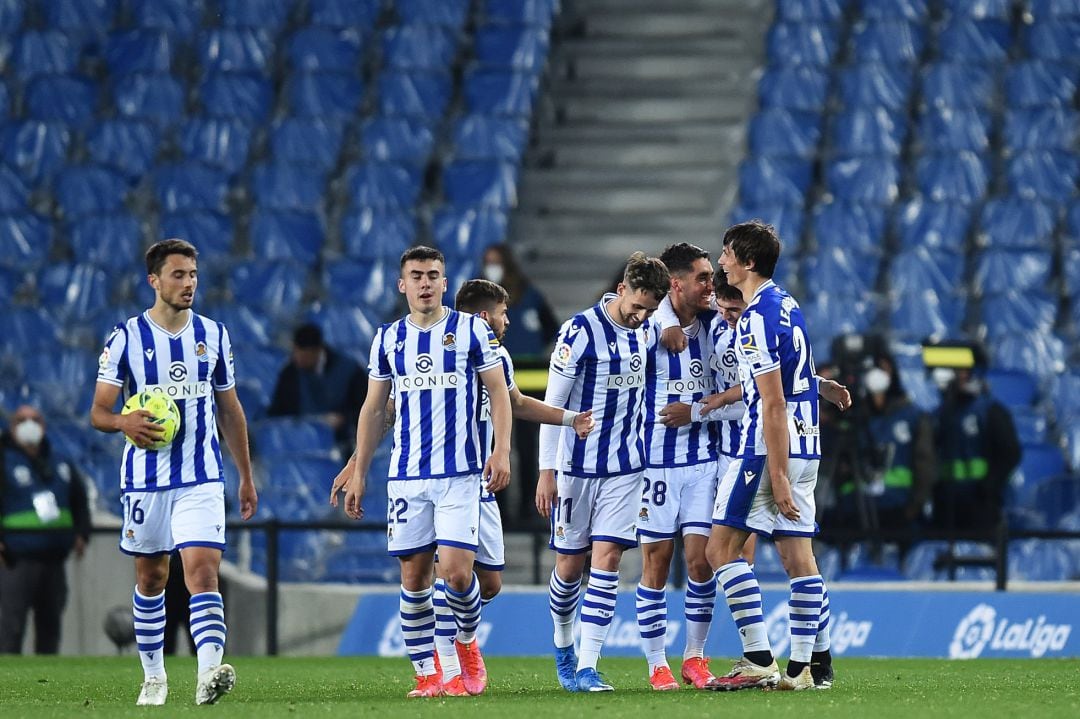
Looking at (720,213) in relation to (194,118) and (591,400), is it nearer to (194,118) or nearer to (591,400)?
(194,118)

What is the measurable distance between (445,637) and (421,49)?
11.9 m

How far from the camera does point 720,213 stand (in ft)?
62.7

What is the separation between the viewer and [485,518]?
30.0 ft

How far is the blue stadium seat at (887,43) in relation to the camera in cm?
1947

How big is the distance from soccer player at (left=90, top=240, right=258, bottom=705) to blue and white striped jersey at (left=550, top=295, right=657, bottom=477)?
5.13 feet

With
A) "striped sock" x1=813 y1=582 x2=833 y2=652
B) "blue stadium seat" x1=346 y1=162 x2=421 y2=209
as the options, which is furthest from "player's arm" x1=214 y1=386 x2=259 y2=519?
"blue stadium seat" x1=346 y1=162 x2=421 y2=209

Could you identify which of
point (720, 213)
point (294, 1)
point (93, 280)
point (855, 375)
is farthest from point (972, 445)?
point (294, 1)

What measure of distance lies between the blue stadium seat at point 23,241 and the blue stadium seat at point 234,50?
104 inches

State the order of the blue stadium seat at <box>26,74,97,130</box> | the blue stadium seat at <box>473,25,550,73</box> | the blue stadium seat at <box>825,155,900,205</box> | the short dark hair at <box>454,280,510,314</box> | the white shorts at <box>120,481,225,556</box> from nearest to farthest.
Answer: the white shorts at <box>120,481,225,556</box> < the short dark hair at <box>454,280,510,314</box> < the blue stadium seat at <box>825,155,900,205</box> < the blue stadium seat at <box>26,74,97,130</box> < the blue stadium seat at <box>473,25,550,73</box>

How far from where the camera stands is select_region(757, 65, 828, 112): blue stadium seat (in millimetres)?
19219

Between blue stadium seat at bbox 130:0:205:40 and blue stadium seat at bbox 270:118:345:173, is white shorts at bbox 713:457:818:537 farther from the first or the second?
blue stadium seat at bbox 130:0:205:40

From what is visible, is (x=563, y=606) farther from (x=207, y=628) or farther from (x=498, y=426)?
(x=207, y=628)

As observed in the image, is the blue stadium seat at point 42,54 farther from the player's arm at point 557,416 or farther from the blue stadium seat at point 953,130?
the player's arm at point 557,416

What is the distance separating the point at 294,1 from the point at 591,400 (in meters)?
12.7
